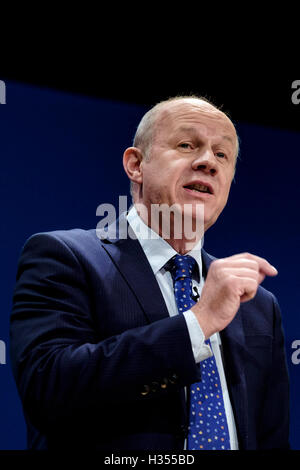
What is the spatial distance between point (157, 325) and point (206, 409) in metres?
0.26

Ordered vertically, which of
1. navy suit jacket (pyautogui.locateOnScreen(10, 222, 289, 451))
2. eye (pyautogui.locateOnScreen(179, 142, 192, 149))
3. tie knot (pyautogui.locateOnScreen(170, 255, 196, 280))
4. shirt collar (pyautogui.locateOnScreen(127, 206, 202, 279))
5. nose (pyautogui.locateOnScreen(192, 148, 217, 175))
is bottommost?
navy suit jacket (pyautogui.locateOnScreen(10, 222, 289, 451))

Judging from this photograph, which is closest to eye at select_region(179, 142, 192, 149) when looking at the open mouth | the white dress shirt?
the open mouth

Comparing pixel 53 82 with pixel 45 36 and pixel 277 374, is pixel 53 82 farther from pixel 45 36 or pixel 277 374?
pixel 277 374

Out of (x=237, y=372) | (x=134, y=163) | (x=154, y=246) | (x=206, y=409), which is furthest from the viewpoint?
(x=134, y=163)

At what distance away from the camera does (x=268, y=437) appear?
1.41 meters

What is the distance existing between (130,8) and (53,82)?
48 cm

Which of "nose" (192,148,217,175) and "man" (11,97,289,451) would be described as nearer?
"man" (11,97,289,451)

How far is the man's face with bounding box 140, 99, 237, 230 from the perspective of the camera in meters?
1.41

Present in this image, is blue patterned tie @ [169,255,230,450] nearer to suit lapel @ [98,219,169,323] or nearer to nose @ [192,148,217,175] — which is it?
suit lapel @ [98,219,169,323]

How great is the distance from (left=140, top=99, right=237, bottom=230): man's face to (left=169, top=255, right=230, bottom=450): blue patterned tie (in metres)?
0.26

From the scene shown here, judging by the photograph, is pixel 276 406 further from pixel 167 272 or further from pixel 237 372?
pixel 167 272

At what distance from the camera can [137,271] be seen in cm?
128

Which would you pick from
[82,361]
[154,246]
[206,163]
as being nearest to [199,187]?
[206,163]

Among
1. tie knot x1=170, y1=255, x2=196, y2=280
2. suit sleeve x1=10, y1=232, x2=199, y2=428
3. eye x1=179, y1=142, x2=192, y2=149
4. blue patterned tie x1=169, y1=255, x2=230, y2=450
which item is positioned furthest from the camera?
eye x1=179, y1=142, x2=192, y2=149
